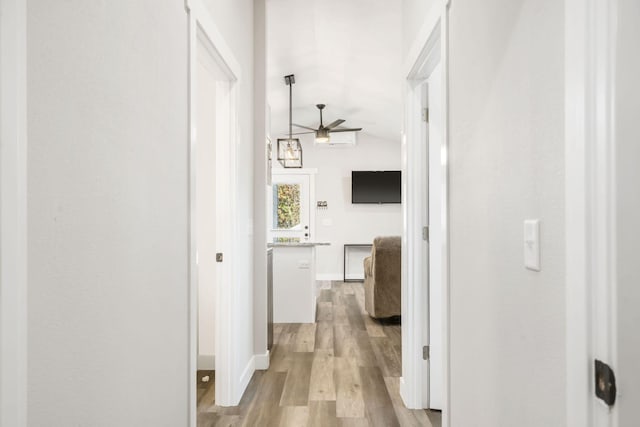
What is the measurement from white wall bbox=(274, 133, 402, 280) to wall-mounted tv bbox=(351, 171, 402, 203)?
0.57ft

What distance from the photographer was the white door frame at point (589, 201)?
0.66 metres

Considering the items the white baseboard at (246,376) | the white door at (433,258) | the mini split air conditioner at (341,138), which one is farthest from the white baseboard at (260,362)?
the mini split air conditioner at (341,138)

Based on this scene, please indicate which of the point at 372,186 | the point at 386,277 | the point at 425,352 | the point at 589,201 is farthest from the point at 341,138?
the point at 589,201

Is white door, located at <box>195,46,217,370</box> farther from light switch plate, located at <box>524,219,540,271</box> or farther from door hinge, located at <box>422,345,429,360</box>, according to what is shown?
light switch plate, located at <box>524,219,540,271</box>

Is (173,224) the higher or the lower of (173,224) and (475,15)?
the lower

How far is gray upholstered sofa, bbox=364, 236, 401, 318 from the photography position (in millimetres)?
4574

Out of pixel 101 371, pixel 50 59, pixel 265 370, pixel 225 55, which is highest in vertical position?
pixel 225 55

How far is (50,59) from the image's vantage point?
856mm

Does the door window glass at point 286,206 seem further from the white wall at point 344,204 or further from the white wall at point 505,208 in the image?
the white wall at point 505,208

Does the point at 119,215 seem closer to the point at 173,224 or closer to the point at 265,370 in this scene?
the point at 173,224

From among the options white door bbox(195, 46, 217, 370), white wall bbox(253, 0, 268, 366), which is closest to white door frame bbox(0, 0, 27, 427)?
white door bbox(195, 46, 217, 370)

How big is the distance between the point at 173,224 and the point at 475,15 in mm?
1286

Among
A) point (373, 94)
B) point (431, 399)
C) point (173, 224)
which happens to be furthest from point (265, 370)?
point (373, 94)

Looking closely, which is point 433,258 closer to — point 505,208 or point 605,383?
point 505,208
